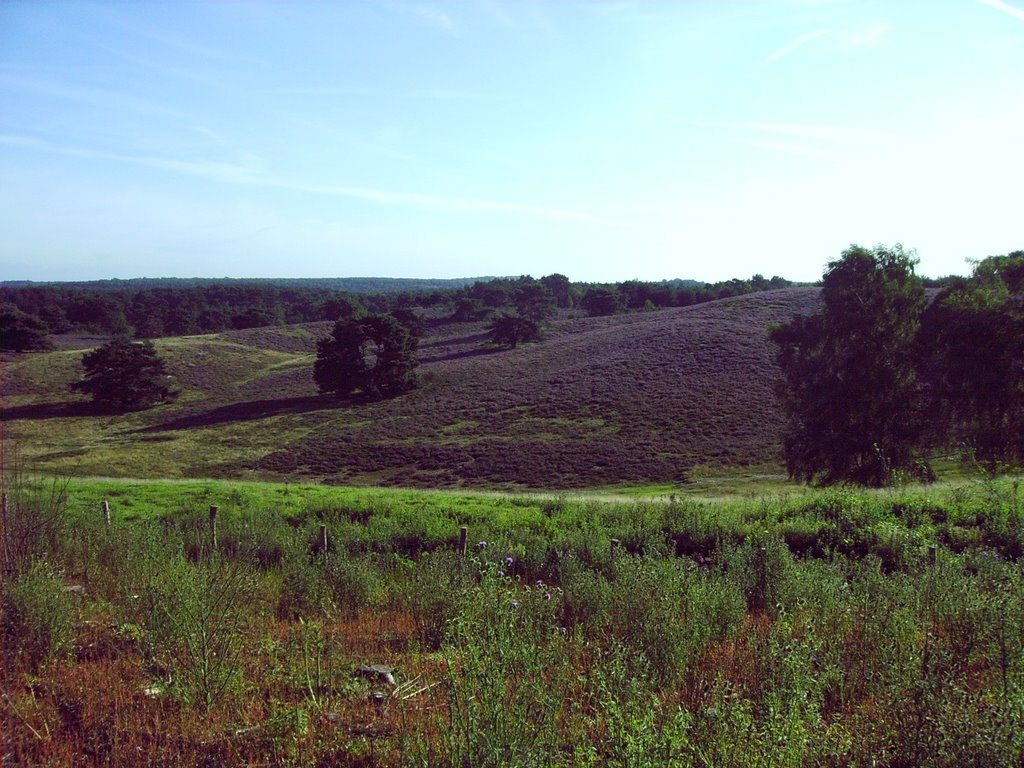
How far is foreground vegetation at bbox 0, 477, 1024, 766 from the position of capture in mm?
3631

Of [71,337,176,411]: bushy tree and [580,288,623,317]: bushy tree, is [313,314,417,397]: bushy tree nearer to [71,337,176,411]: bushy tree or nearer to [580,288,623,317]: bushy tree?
[71,337,176,411]: bushy tree

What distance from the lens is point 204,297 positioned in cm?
12975

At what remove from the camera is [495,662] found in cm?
402

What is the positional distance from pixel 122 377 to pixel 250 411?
1111cm

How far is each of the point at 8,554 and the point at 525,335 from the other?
67.7 metres

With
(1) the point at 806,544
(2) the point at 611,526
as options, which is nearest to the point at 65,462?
(2) the point at 611,526

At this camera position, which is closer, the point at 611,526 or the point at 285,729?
the point at 285,729

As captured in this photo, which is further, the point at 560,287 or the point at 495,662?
the point at 560,287

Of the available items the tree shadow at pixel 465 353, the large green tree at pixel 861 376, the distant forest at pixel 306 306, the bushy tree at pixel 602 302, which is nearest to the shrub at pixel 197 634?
the large green tree at pixel 861 376

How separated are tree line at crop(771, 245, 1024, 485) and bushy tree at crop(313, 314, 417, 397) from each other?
126 ft

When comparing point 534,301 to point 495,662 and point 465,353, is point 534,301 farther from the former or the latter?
point 495,662

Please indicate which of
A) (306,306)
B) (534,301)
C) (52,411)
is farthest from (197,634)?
(306,306)

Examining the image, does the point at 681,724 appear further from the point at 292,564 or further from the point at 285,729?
Result: the point at 292,564

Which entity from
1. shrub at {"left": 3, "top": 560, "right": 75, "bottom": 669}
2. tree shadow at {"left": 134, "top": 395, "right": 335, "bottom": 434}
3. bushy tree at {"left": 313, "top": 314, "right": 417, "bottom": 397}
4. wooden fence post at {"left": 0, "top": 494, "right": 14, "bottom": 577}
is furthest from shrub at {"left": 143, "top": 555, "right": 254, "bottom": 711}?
bushy tree at {"left": 313, "top": 314, "right": 417, "bottom": 397}
